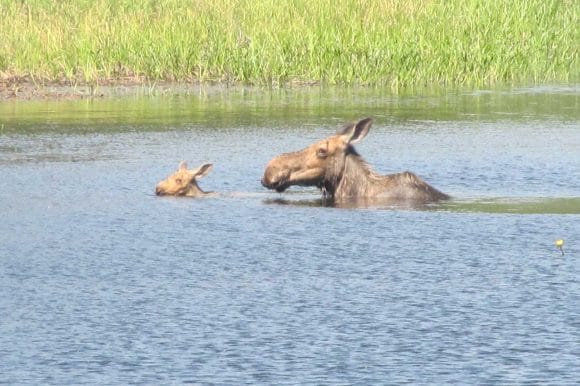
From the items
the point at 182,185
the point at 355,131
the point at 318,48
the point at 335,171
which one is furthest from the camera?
the point at 318,48

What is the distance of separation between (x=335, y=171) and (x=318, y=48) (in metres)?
10.3

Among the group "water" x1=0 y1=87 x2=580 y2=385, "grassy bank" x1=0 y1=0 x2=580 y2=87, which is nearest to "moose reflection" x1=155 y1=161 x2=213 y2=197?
"water" x1=0 y1=87 x2=580 y2=385

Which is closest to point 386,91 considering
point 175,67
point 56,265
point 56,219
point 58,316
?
point 175,67

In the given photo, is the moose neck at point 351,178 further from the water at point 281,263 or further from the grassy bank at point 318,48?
the grassy bank at point 318,48

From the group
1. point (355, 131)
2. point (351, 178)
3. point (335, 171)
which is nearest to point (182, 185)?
point (335, 171)

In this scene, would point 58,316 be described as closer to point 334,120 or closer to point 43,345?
point 43,345

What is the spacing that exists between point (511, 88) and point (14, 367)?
16075mm

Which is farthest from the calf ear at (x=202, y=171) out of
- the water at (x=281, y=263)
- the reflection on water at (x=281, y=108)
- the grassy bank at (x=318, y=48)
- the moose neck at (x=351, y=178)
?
the grassy bank at (x=318, y=48)

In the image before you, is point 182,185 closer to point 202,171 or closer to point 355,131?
point 202,171

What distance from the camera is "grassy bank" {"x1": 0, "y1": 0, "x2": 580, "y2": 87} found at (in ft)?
77.6

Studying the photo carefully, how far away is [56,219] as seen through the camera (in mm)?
12391

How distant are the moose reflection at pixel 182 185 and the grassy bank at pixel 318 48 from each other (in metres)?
9.71

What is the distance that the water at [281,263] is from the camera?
772 cm

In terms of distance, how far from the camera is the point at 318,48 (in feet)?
77.9
